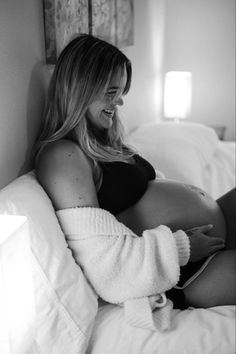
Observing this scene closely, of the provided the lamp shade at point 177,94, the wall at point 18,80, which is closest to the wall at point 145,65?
the lamp shade at point 177,94

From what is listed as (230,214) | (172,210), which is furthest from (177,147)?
(172,210)

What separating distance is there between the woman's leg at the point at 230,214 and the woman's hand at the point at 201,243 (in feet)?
0.36

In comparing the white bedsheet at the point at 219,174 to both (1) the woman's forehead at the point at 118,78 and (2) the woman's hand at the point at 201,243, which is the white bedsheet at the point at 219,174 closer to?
(2) the woman's hand at the point at 201,243

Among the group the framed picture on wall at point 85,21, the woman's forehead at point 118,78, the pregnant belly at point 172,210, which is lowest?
the pregnant belly at point 172,210

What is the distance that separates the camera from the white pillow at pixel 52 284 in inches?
35.2

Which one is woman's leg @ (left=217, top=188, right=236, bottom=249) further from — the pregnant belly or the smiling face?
the smiling face

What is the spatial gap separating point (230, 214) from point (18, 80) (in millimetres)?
826

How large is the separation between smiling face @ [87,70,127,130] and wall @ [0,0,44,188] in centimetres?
16

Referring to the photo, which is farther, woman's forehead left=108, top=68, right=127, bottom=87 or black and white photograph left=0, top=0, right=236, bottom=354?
woman's forehead left=108, top=68, right=127, bottom=87

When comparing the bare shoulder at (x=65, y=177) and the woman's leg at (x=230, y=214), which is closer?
the bare shoulder at (x=65, y=177)

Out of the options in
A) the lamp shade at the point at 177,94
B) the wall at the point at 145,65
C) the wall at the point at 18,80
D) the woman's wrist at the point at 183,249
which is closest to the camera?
the wall at the point at 18,80

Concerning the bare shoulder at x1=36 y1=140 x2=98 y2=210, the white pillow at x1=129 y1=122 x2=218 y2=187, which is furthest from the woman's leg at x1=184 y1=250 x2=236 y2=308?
the white pillow at x1=129 y1=122 x2=218 y2=187

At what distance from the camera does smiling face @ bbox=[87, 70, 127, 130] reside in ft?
3.95

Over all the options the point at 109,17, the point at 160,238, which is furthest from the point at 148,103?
the point at 160,238
